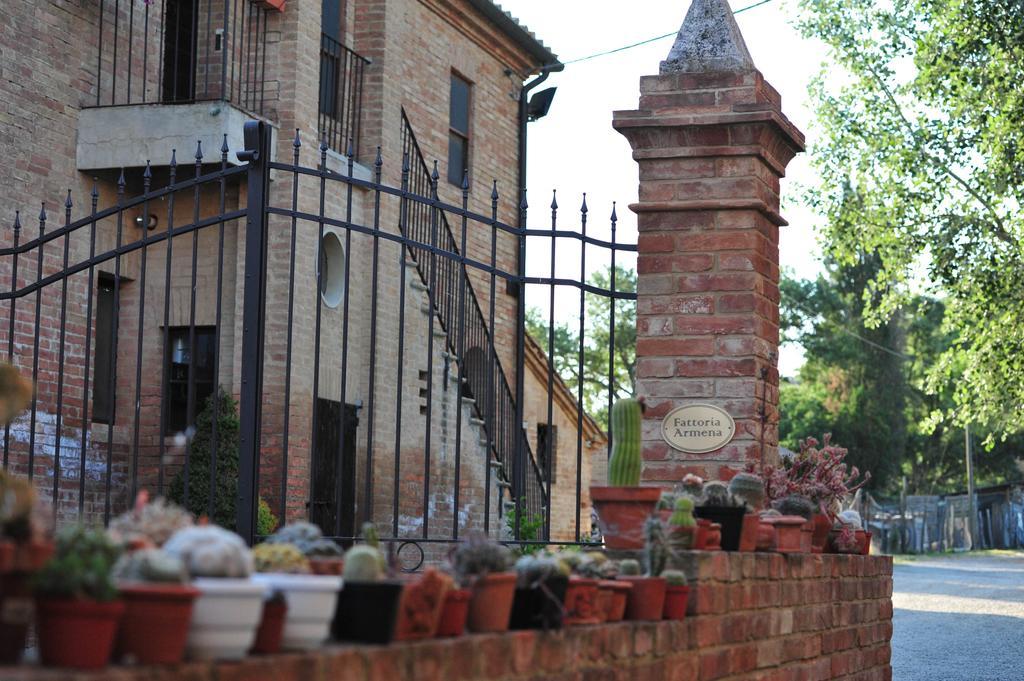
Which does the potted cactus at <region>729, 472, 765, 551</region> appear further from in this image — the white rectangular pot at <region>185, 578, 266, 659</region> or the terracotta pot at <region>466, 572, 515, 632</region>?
the white rectangular pot at <region>185, 578, 266, 659</region>

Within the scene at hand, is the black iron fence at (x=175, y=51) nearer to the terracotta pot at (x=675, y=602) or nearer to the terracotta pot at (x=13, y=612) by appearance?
the terracotta pot at (x=675, y=602)

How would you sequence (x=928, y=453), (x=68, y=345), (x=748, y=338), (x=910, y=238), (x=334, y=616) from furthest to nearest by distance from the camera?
(x=928, y=453) < (x=910, y=238) < (x=68, y=345) < (x=748, y=338) < (x=334, y=616)

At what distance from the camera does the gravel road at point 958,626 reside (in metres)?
10.1

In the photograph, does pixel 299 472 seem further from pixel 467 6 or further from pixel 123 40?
pixel 467 6

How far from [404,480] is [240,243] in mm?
3316

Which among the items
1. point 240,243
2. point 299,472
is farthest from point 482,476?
point 240,243

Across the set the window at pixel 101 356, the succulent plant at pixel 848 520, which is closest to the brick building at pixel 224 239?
the window at pixel 101 356

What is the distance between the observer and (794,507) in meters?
5.96

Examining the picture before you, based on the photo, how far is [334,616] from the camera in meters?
2.92

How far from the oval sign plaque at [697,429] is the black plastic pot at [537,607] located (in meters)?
2.44

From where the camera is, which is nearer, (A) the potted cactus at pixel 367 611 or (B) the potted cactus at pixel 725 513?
(A) the potted cactus at pixel 367 611

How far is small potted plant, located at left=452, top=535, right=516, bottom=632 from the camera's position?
11.0ft

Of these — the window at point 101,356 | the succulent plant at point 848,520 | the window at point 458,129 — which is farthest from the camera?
the window at point 458,129

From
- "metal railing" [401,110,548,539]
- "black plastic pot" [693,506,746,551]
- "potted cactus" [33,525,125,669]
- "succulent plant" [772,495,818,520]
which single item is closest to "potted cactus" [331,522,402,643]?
"potted cactus" [33,525,125,669]
